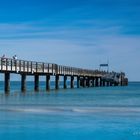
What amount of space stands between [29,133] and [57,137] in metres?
1.10

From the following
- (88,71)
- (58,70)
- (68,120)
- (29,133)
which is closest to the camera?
(29,133)

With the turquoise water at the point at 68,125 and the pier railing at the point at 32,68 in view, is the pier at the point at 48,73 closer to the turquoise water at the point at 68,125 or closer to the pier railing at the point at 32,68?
the pier railing at the point at 32,68

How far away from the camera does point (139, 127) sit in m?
20.6

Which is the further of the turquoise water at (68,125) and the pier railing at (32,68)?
the pier railing at (32,68)

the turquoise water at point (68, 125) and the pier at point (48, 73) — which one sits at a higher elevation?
the pier at point (48, 73)

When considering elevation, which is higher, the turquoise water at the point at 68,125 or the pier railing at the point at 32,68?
the pier railing at the point at 32,68

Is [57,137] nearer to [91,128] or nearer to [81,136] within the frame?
[81,136]

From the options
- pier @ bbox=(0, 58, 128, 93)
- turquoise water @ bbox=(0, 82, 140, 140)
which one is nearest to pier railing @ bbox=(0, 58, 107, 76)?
pier @ bbox=(0, 58, 128, 93)

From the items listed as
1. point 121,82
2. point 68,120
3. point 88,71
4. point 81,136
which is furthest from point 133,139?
point 121,82

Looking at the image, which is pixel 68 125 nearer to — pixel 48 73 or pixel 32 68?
pixel 32 68

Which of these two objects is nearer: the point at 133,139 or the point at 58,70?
the point at 133,139

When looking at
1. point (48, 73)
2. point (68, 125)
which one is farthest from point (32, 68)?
point (68, 125)

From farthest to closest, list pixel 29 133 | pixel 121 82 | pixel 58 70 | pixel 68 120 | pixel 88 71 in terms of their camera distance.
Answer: pixel 121 82, pixel 88 71, pixel 58 70, pixel 68 120, pixel 29 133

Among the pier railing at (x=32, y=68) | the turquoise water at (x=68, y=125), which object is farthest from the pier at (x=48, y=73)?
the turquoise water at (x=68, y=125)
